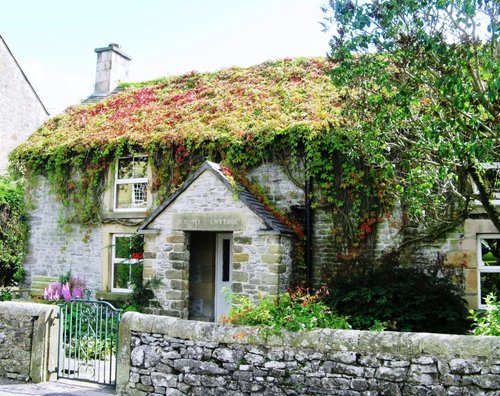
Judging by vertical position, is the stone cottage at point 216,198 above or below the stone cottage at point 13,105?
below

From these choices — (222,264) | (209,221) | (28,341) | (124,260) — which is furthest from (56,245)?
(28,341)

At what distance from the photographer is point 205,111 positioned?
45.8 feet

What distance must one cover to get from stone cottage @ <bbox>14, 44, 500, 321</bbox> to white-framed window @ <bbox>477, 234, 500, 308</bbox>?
4 centimetres

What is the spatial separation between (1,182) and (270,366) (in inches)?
654

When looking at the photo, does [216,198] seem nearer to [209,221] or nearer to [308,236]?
[209,221]

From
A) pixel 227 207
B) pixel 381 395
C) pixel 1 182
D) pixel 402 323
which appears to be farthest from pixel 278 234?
pixel 1 182

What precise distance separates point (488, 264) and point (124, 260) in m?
8.74

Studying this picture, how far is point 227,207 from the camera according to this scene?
35.4 feet

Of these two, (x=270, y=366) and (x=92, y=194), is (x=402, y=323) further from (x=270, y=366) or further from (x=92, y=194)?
(x=92, y=194)

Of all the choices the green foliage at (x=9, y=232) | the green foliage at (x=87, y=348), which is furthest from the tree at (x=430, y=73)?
the green foliage at (x=9, y=232)

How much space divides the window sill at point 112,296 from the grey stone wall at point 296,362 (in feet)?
20.0

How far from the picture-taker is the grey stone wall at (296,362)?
18.1ft

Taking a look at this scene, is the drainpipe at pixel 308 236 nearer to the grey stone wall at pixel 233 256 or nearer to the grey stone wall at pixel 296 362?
the grey stone wall at pixel 233 256

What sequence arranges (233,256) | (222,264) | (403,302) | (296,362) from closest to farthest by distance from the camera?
(296,362) < (403,302) < (233,256) < (222,264)
